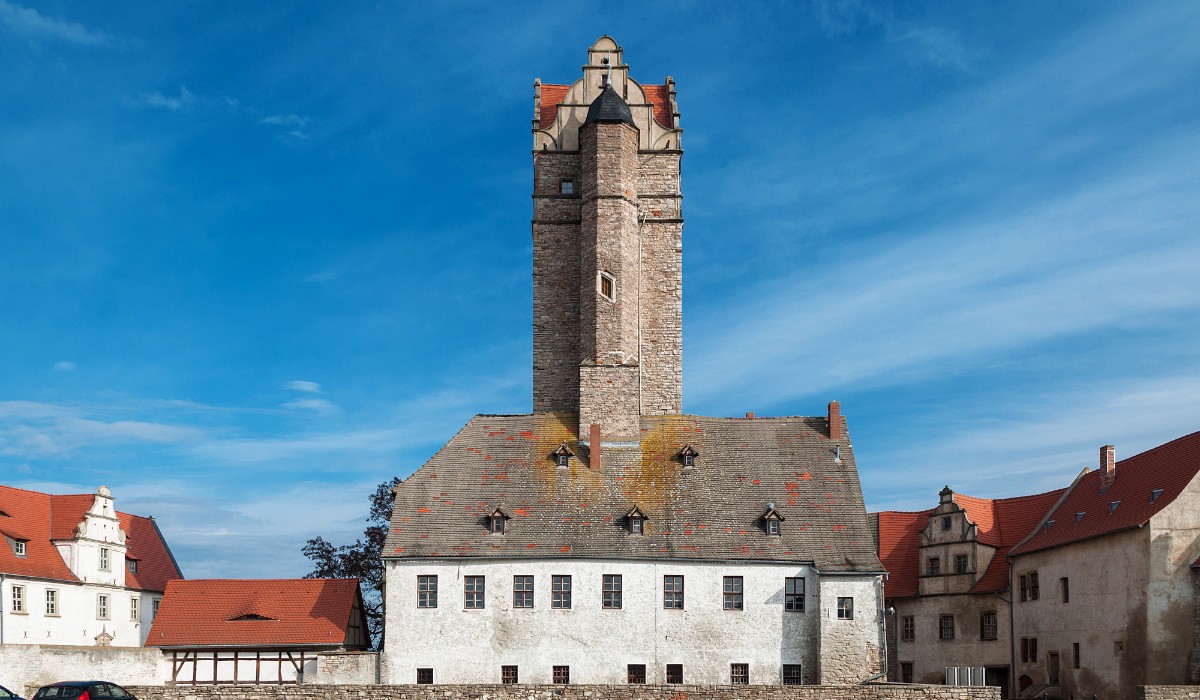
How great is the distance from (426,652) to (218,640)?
7224 millimetres

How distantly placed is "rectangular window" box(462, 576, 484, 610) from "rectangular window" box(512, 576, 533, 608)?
1.11 metres

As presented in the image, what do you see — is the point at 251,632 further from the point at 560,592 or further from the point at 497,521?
the point at 560,592

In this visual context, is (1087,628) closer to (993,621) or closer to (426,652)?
(993,621)

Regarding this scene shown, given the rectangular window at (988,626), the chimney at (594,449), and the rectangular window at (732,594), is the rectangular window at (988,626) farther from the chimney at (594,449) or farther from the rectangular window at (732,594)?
the chimney at (594,449)

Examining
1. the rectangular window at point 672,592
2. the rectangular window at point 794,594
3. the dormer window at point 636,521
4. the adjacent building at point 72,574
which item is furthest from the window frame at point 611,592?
the adjacent building at point 72,574

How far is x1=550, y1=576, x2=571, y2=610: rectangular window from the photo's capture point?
42406 mm

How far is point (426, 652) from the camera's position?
41969mm

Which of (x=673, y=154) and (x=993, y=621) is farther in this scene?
(x=673, y=154)

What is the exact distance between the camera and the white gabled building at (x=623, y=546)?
41969 mm

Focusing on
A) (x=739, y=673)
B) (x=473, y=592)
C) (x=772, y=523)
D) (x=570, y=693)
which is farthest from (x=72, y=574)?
(x=772, y=523)

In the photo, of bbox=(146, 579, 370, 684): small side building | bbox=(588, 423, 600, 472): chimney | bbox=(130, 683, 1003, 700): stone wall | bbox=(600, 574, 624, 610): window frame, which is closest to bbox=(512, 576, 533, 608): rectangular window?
bbox=(600, 574, 624, 610): window frame

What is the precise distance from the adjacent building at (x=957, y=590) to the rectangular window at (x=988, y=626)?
0.12 ft

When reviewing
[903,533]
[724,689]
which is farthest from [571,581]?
[903,533]

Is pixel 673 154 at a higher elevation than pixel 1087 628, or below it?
higher
